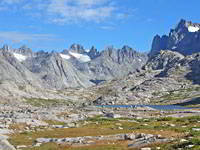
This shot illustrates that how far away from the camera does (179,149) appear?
133ft

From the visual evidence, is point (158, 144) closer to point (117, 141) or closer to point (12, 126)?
point (117, 141)

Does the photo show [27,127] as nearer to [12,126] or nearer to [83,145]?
[12,126]

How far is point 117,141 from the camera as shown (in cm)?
6141

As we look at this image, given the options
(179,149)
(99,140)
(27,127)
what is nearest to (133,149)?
(179,149)

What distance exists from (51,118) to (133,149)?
77737 millimetres

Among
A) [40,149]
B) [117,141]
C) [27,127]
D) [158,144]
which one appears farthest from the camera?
[27,127]

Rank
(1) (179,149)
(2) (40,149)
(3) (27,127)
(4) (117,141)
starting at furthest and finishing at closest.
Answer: (3) (27,127) → (4) (117,141) → (2) (40,149) → (1) (179,149)

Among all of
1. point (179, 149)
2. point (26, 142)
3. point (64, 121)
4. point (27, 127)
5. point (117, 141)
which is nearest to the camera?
point (179, 149)

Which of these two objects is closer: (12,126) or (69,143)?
(69,143)

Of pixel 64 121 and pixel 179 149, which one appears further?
pixel 64 121

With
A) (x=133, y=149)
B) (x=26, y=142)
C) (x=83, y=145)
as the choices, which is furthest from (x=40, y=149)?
(x=133, y=149)

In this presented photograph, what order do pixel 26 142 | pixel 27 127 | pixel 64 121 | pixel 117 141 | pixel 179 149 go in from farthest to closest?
pixel 64 121 → pixel 27 127 → pixel 26 142 → pixel 117 141 → pixel 179 149

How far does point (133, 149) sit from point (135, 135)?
1398cm

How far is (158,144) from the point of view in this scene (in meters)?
48.8
